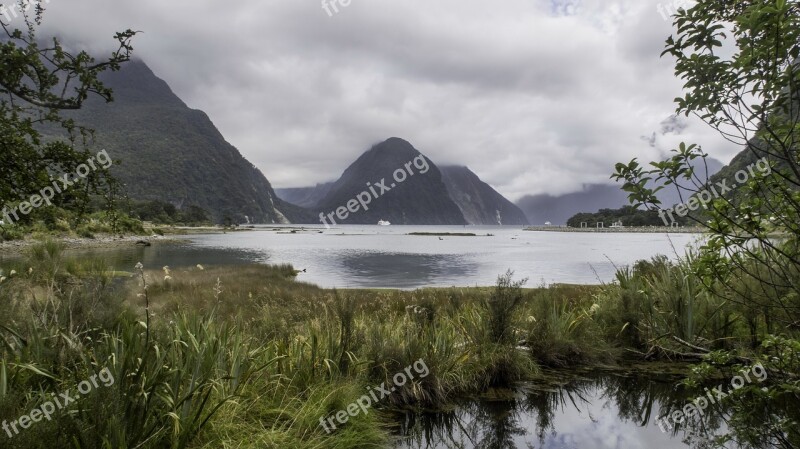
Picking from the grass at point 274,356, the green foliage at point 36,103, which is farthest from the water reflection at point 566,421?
the green foliage at point 36,103

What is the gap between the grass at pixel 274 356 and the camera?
11.3 ft

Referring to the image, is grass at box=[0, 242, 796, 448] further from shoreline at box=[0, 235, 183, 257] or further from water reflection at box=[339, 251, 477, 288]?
shoreline at box=[0, 235, 183, 257]

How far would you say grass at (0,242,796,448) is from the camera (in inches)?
135

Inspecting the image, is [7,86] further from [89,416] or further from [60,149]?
[89,416]

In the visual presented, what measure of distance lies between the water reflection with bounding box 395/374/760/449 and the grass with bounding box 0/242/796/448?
1.49 feet

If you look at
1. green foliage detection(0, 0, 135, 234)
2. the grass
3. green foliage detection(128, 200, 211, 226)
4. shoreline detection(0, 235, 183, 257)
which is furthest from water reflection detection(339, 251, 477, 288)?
green foliage detection(128, 200, 211, 226)

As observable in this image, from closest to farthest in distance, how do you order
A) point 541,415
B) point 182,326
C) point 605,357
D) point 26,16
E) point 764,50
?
point 764,50 < point 26,16 < point 182,326 < point 541,415 < point 605,357

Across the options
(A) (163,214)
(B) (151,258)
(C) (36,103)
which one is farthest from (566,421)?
(A) (163,214)

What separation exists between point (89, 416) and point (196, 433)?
1019 mm

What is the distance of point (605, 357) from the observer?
8031 mm

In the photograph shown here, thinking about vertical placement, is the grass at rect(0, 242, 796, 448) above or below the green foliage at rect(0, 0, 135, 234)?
below

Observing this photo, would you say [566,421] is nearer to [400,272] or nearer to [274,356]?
[274,356]

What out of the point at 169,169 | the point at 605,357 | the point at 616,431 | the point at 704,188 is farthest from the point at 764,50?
the point at 169,169

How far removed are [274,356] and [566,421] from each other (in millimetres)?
3978
